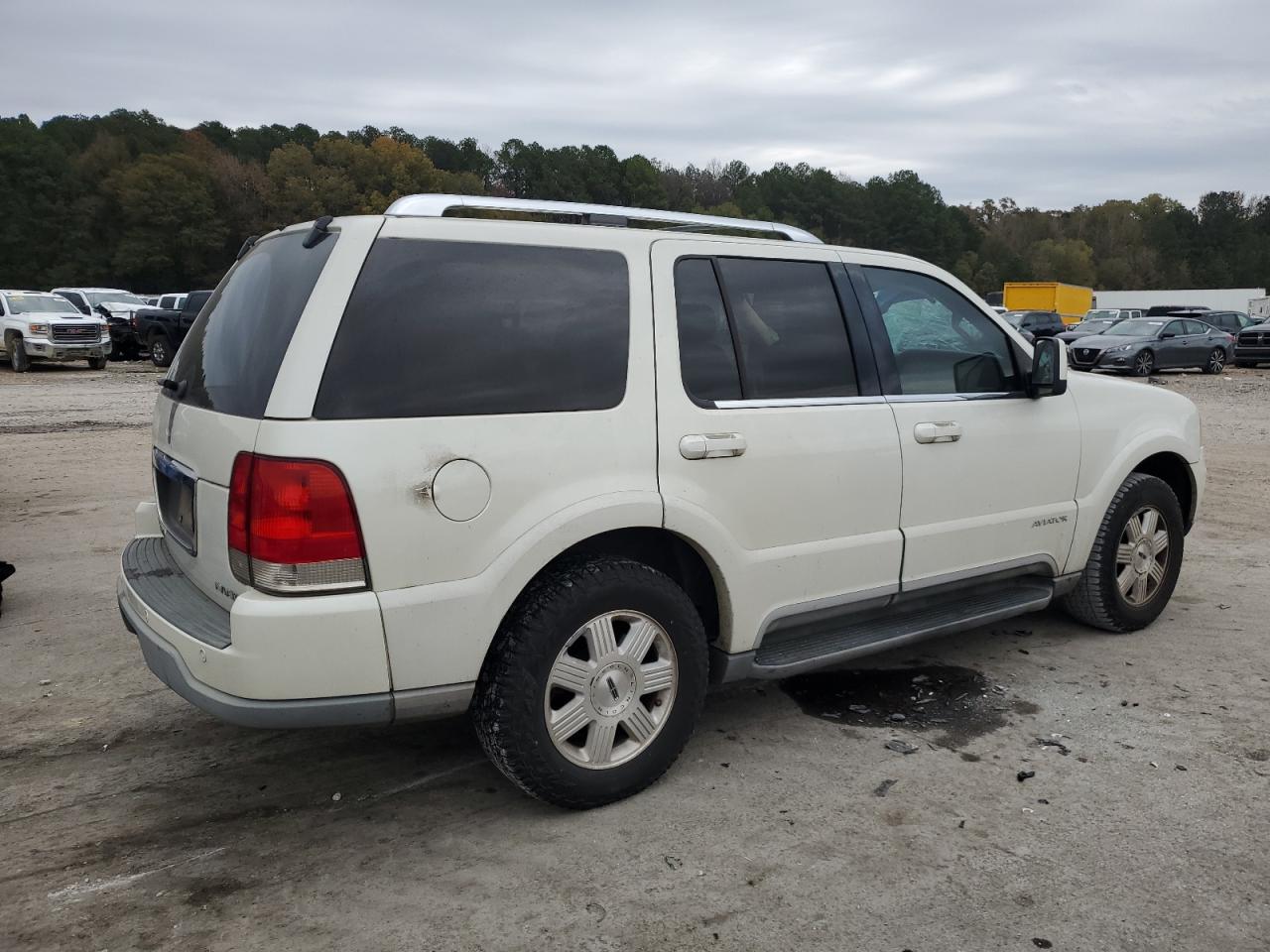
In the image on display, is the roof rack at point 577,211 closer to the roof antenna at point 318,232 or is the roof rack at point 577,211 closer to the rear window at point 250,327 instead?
the roof antenna at point 318,232

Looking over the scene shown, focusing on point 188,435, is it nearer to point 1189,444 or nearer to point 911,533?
point 911,533

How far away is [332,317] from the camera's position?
2.91m

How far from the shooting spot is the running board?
3.70 metres

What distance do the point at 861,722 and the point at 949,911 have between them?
1311mm

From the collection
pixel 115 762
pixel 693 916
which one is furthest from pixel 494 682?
pixel 115 762

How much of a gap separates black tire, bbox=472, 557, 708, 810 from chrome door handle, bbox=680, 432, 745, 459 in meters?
0.42

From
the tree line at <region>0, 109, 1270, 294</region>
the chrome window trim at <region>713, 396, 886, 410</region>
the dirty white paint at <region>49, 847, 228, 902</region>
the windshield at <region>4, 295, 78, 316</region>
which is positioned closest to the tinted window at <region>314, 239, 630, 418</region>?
the chrome window trim at <region>713, 396, 886, 410</region>

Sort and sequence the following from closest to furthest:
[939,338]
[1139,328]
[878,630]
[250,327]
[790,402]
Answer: [250,327] < [790,402] < [878,630] < [939,338] < [1139,328]

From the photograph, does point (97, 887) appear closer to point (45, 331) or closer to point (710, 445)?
point (710, 445)

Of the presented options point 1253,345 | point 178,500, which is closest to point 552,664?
point 178,500

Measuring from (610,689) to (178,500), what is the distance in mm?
1587

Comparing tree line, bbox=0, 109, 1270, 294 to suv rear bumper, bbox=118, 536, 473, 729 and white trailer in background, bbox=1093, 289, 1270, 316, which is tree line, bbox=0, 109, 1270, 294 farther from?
suv rear bumper, bbox=118, 536, 473, 729

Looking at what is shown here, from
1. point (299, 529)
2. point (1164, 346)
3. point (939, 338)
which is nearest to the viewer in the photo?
point (299, 529)

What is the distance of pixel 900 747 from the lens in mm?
3857
